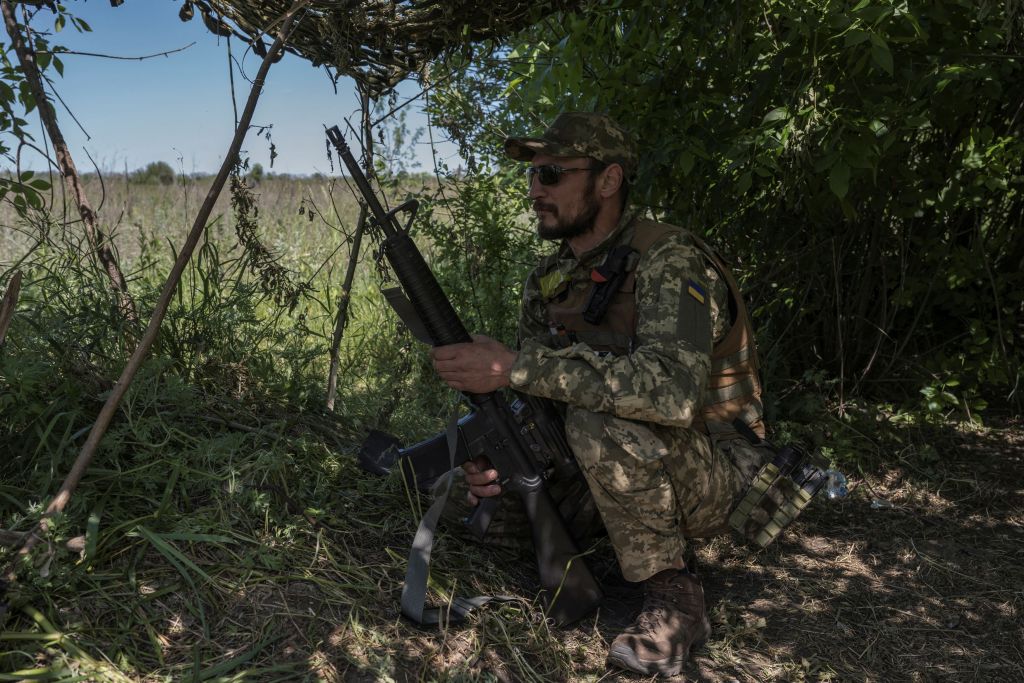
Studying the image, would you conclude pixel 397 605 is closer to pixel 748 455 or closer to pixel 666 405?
pixel 666 405

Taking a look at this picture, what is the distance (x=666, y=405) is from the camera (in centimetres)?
249

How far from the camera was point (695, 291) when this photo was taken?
105 inches

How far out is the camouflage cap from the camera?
287cm

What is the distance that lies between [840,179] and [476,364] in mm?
1387

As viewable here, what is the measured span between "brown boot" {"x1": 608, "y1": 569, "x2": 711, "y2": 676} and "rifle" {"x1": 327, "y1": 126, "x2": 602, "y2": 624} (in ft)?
0.56

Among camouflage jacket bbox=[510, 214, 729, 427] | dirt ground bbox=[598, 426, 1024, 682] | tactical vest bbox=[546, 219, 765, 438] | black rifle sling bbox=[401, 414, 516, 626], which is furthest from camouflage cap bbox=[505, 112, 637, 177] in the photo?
dirt ground bbox=[598, 426, 1024, 682]

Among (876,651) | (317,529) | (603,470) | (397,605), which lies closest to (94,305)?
(317,529)

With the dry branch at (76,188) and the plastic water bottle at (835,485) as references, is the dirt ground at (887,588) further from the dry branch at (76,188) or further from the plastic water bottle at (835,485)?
the dry branch at (76,188)

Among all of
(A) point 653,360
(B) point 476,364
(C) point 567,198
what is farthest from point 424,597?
(C) point 567,198

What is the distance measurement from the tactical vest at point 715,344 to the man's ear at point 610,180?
15 centimetres

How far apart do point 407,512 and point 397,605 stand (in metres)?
0.51

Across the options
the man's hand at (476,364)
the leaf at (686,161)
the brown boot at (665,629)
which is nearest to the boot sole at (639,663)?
the brown boot at (665,629)

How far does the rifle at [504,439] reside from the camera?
265 cm

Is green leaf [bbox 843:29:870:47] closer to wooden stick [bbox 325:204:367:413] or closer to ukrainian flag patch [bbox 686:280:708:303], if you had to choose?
ukrainian flag patch [bbox 686:280:708:303]
